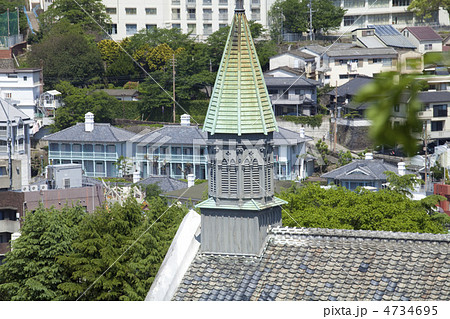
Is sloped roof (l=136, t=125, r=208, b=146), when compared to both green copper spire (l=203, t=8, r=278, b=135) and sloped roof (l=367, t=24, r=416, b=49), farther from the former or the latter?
green copper spire (l=203, t=8, r=278, b=135)

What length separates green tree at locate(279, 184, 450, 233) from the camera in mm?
32750

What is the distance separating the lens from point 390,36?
87.2 m

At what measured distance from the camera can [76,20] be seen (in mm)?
94000

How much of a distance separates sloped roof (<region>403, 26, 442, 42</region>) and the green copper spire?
64.6 meters

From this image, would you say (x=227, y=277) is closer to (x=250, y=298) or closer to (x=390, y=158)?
(x=250, y=298)

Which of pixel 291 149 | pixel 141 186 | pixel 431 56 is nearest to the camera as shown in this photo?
pixel 431 56

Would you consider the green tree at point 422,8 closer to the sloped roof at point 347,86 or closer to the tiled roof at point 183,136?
the sloped roof at point 347,86

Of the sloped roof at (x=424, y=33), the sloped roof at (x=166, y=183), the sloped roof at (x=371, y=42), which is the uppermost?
the sloped roof at (x=424, y=33)

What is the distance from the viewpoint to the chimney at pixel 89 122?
7281 cm

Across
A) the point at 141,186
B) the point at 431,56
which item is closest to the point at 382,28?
the point at 141,186

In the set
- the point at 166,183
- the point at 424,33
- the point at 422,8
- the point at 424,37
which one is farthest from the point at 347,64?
the point at 166,183

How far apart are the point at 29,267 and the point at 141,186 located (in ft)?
97.9

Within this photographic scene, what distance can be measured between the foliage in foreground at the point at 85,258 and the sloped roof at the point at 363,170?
3064 centimetres

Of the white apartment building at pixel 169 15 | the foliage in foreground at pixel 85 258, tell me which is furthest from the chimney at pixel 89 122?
the foliage in foreground at pixel 85 258
